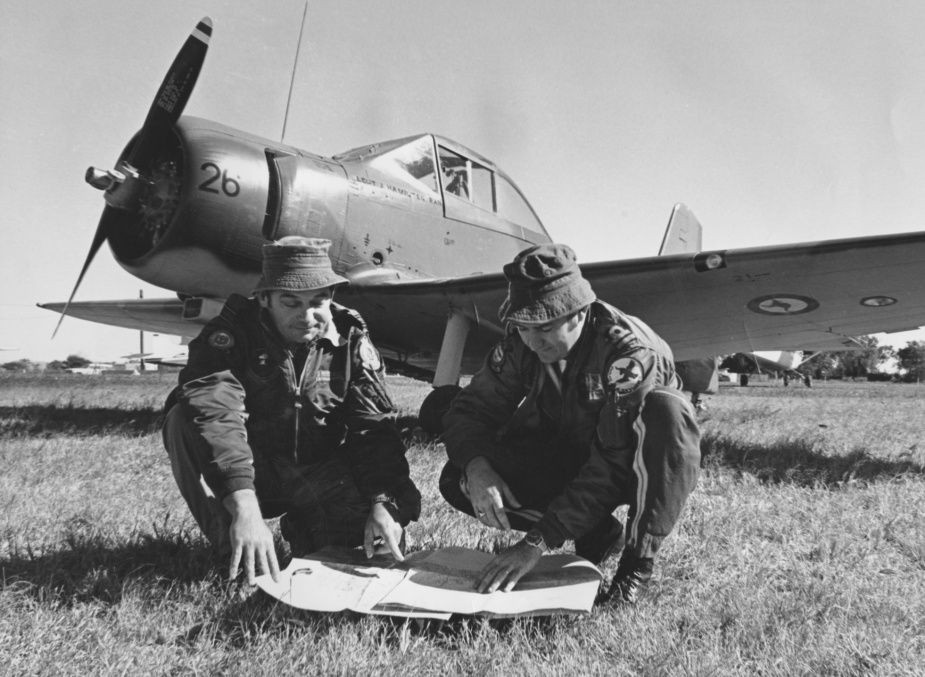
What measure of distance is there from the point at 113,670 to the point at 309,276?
1.23 meters

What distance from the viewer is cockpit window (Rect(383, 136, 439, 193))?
227 inches

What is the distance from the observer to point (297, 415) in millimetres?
2338

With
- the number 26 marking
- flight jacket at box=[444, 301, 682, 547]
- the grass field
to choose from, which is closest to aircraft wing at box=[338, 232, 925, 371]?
the number 26 marking

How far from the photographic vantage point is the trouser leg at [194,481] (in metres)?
2.10

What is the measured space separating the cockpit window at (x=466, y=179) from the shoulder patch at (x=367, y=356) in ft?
12.5

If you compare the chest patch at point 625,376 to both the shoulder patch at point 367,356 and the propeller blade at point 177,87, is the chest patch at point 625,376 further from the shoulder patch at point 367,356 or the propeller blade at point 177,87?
the propeller blade at point 177,87

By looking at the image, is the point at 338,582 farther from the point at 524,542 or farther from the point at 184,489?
the point at 184,489

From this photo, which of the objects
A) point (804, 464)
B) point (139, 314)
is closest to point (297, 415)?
point (804, 464)

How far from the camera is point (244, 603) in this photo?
1.86 meters

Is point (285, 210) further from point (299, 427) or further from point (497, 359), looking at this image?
point (497, 359)

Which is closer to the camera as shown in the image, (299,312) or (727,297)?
(299,312)

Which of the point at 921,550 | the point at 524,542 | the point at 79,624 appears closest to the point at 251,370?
the point at 79,624

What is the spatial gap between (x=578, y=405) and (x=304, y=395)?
97 centimetres

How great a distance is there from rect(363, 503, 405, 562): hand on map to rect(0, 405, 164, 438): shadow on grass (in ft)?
11.5
